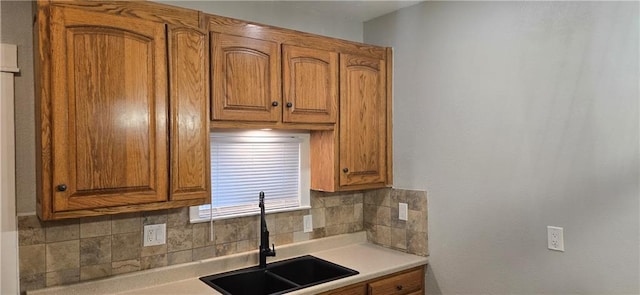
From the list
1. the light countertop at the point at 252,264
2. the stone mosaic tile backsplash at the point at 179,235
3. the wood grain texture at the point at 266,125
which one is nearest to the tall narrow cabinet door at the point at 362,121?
the wood grain texture at the point at 266,125

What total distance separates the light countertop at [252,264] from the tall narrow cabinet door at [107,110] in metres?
0.49

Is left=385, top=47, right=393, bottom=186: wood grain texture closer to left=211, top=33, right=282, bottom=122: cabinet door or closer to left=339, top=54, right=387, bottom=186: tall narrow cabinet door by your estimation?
left=339, top=54, right=387, bottom=186: tall narrow cabinet door

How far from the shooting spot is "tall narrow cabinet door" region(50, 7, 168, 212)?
1727 millimetres

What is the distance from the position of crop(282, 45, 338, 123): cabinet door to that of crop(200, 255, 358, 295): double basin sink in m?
0.89

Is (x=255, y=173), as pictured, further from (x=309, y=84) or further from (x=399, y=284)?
(x=399, y=284)

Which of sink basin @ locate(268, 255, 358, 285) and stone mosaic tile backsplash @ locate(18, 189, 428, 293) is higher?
stone mosaic tile backsplash @ locate(18, 189, 428, 293)

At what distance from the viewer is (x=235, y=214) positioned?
2.54 meters

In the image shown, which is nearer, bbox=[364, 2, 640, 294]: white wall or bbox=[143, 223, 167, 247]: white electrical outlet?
bbox=[364, 2, 640, 294]: white wall

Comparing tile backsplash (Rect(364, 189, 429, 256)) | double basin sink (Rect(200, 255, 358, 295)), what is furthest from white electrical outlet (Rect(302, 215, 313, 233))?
tile backsplash (Rect(364, 189, 429, 256))

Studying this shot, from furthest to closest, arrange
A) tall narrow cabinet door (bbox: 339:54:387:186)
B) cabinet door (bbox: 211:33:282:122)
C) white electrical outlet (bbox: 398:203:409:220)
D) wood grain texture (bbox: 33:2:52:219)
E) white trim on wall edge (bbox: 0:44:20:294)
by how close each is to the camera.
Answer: white electrical outlet (bbox: 398:203:409:220), tall narrow cabinet door (bbox: 339:54:387:186), cabinet door (bbox: 211:33:282:122), white trim on wall edge (bbox: 0:44:20:294), wood grain texture (bbox: 33:2:52:219)

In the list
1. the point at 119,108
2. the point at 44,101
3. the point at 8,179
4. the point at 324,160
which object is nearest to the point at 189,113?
the point at 119,108

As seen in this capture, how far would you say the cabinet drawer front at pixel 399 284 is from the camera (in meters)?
2.44

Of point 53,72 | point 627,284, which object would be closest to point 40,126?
point 53,72

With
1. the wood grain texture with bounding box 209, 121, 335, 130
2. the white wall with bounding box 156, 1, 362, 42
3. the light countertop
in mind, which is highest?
the white wall with bounding box 156, 1, 362, 42
